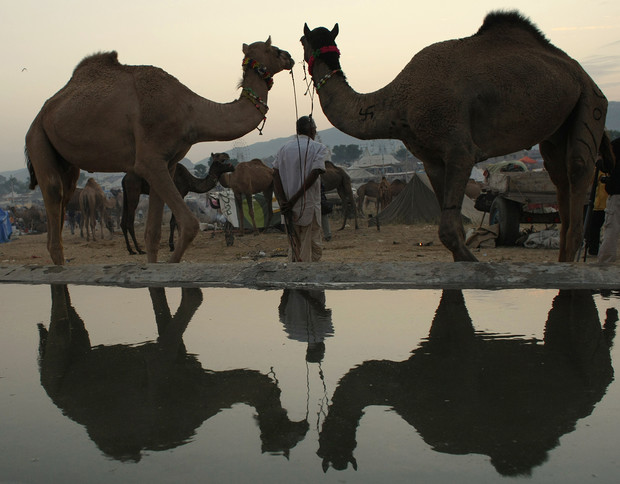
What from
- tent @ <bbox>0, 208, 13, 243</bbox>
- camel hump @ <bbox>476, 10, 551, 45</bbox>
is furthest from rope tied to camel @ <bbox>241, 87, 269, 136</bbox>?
tent @ <bbox>0, 208, 13, 243</bbox>

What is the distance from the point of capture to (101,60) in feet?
23.3

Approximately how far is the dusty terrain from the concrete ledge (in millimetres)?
4219

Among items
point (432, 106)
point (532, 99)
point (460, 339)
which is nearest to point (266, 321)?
point (460, 339)

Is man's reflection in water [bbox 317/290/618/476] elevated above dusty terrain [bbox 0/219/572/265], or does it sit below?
above

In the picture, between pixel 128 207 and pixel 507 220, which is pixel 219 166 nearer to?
pixel 128 207

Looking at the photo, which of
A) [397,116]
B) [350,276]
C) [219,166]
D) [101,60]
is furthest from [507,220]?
[350,276]

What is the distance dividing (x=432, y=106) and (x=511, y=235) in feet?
23.0

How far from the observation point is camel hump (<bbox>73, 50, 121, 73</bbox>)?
7.07 m

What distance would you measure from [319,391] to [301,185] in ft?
12.8

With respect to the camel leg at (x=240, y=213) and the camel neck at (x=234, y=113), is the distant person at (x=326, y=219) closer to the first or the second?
the camel leg at (x=240, y=213)

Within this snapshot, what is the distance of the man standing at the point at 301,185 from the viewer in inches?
245

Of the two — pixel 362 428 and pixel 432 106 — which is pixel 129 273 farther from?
pixel 362 428

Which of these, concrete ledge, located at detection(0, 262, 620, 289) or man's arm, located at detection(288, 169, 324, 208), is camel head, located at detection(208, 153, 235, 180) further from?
concrete ledge, located at detection(0, 262, 620, 289)

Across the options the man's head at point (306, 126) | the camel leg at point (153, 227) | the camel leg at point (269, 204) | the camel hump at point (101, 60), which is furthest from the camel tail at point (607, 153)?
the camel leg at point (269, 204)
